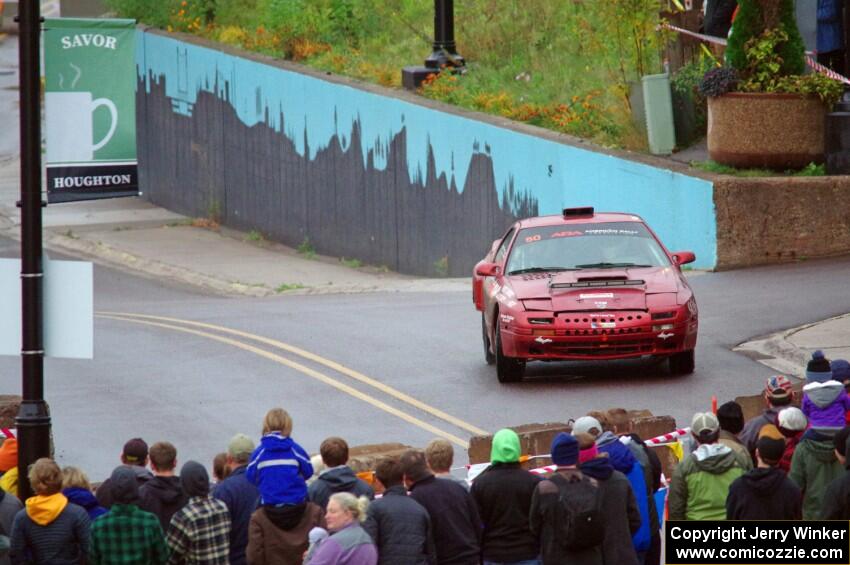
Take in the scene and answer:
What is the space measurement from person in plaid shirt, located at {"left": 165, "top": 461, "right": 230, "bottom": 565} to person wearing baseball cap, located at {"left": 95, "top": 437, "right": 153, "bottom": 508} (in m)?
0.48

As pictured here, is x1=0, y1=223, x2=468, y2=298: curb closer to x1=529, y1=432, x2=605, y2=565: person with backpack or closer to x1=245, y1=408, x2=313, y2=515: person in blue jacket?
x1=245, y1=408, x2=313, y2=515: person in blue jacket

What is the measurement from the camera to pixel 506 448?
9359mm

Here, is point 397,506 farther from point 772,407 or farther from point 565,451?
point 772,407

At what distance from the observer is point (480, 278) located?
19016mm

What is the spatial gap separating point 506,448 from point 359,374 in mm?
9105

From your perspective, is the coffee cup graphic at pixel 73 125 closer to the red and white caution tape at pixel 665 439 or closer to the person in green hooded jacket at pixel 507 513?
the person in green hooded jacket at pixel 507 513

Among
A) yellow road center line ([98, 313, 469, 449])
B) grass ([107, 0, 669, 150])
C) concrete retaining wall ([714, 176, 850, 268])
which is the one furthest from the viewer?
grass ([107, 0, 669, 150])

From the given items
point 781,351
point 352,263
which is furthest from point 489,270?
point 352,263

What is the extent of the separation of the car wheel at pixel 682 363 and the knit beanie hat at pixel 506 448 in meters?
7.90

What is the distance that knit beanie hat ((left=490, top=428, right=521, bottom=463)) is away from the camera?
30.7 ft

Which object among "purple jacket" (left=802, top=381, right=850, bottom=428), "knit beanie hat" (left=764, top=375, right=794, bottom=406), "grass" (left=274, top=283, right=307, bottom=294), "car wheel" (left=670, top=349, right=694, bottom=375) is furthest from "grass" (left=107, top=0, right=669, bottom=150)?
"purple jacket" (left=802, top=381, right=850, bottom=428)

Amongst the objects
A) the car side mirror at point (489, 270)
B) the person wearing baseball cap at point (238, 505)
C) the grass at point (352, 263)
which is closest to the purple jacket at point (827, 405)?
the person wearing baseball cap at point (238, 505)

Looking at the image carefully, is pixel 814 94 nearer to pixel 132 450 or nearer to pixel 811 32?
pixel 811 32

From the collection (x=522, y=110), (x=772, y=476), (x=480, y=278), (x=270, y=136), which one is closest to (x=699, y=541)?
(x=772, y=476)
